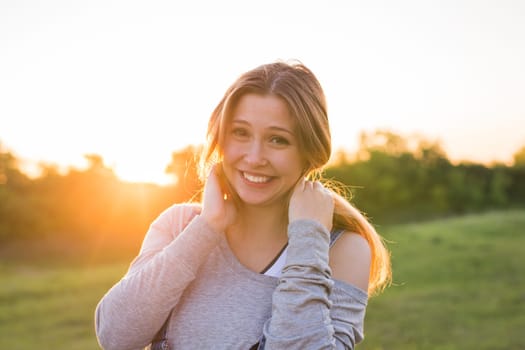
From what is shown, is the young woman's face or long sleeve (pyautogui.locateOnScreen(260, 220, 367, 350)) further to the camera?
the young woman's face

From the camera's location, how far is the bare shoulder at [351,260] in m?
2.22

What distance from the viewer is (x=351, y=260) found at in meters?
2.25

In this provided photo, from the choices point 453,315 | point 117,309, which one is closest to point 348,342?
point 117,309

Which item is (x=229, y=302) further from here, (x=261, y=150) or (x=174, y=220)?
(x=261, y=150)

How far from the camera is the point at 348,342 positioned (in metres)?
2.06

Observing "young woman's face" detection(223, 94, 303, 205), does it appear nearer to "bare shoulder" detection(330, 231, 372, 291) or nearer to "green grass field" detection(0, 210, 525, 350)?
"bare shoulder" detection(330, 231, 372, 291)

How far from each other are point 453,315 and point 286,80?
25.9ft

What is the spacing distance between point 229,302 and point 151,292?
0.95 feet

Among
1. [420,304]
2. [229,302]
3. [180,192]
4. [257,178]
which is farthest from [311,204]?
[180,192]

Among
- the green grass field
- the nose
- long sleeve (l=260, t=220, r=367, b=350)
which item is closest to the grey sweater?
long sleeve (l=260, t=220, r=367, b=350)

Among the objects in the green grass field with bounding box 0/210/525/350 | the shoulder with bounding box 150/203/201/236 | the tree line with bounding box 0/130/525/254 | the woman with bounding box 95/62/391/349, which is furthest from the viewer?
the tree line with bounding box 0/130/525/254

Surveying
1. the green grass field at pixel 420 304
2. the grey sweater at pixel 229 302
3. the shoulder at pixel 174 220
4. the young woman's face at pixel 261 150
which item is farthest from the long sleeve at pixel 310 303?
the green grass field at pixel 420 304

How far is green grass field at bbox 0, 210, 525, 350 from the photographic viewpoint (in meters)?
7.82

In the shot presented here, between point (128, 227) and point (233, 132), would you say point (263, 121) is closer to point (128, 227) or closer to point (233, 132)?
point (233, 132)
